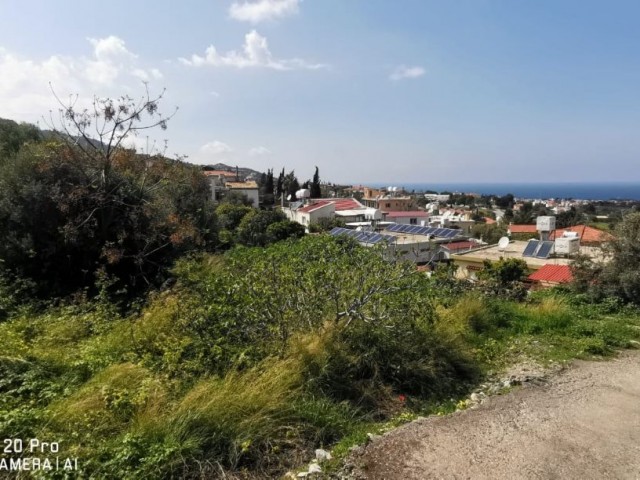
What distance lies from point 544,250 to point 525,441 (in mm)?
18962

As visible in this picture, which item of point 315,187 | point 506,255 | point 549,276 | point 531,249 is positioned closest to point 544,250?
point 531,249

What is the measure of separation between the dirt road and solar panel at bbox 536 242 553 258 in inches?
653

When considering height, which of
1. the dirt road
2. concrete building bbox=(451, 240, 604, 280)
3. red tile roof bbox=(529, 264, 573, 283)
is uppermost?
the dirt road

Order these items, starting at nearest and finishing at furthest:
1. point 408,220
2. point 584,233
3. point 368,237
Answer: point 368,237 → point 584,233 → point 408,220

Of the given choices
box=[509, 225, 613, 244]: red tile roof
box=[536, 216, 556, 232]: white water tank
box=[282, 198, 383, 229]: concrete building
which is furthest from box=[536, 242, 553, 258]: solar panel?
box=[282, 198, 383, 229]: concrete building

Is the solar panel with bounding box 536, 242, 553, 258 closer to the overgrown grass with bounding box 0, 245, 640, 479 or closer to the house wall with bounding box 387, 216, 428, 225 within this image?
the overgrown grass with bounding box 0, 245, 640, 479

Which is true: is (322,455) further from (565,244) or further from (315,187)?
(315,187)

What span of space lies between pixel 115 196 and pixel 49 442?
7.33 meters

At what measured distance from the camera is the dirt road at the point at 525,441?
10.2 feet

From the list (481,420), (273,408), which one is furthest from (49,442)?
(481,420)

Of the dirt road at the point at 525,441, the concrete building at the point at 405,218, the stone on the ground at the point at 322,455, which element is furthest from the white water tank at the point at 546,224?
the concrete building at the point at 405,218

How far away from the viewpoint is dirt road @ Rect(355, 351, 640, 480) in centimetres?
311

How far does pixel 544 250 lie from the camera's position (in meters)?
19.9

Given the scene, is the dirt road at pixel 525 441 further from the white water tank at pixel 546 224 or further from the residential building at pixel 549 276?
the white water tank at pixel 546 224
